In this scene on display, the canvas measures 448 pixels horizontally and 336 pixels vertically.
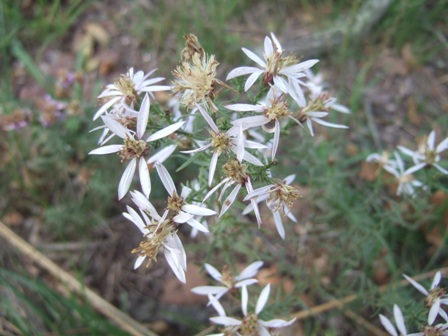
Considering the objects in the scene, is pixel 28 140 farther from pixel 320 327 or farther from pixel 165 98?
pixel 320 327

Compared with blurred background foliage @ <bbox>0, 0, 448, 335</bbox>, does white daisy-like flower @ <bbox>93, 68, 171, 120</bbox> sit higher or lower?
higher

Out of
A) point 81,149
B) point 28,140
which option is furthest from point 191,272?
point 28,140

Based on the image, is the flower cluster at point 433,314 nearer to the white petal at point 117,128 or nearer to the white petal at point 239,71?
the white petal at point 239,71

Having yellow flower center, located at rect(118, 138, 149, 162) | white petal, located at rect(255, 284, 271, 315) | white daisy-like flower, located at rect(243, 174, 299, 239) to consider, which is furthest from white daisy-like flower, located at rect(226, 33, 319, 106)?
white petal, located at rect(255, 284, 271, 315)

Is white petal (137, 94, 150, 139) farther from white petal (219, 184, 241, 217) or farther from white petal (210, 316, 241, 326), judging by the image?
white petal (210, 316, 241, 326)

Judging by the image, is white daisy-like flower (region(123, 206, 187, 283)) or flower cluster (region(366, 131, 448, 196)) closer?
white daisy-like flower (region(123, 206, 187, 283))

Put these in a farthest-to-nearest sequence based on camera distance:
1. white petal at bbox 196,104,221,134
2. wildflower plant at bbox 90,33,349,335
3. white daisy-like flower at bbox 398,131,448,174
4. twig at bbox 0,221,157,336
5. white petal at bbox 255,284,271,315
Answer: twig at bbox 0,221,157,336, white daisy-like flower at bbox 398,131,448,174, white petal at bbox 255,284,271,315, wildflower plant at bbox 90,33,349,335, white petal at bbox 196,104,221,134

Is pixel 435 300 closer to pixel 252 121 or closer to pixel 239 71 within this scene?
pixel 252 121
